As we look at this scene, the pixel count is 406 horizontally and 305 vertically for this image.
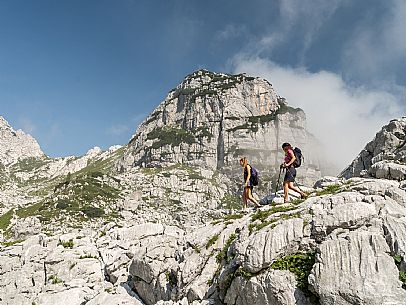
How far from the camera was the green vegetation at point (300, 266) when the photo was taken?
43.8 feet

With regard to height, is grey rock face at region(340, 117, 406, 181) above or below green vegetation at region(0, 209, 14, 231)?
above

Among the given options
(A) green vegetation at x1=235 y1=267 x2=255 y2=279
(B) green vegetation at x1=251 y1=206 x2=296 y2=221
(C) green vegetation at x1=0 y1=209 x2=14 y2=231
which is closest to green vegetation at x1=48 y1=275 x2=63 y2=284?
(B) green vegetation at x1=251 y1=206 x2=296 y2=221

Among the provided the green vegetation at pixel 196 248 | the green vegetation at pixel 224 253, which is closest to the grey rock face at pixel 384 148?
the green vegetation at pixel 224 253

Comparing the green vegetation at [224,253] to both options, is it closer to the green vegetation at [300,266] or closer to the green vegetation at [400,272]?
the green vegetation at [300,266]

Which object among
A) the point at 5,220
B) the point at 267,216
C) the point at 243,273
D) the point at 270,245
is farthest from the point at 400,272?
the point at 5,220

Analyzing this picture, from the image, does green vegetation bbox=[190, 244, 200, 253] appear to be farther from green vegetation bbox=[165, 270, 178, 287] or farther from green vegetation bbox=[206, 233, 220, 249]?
green vegetation bbox=[165, 270, 178, 287]

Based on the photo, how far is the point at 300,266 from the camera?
14.1m

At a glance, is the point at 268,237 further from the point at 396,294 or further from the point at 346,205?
the point at 396,294

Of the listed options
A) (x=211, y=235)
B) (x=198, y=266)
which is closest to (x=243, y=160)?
(x=211, y=235)

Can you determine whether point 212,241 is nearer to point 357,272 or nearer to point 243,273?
point 243,273

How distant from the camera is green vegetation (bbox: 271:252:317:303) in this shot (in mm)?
13344

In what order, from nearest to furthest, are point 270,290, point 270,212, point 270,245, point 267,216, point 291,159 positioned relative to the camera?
point 270,290
point 270,245
point 267,216
point 270,212
point 291,159

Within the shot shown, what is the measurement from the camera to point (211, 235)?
21.9 meters

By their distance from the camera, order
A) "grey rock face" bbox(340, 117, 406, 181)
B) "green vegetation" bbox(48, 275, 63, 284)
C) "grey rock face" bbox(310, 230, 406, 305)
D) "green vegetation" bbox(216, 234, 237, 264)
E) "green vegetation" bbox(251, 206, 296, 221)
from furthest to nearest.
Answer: "grey rock face" bbox(340, 117, 406, 181)
"green vegetation" bbox(48, 275, 63, 284)
"green vegetation" bbox(216, 234, 237, 264)
"green vegetation" bbox(251, 206, 296, 221)
"grey rock face" bbox(310, 230, 406, 305)
